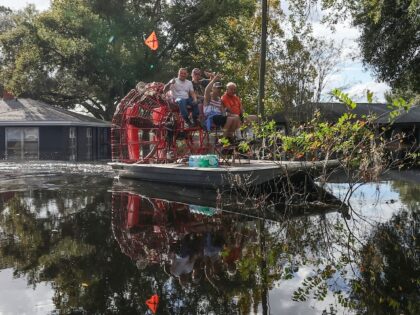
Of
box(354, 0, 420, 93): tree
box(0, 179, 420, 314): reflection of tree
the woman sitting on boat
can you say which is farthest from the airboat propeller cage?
box(354, 0, 420, 93): tree

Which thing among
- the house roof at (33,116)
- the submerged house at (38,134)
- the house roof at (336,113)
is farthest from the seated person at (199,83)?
the house roof at (33,116)

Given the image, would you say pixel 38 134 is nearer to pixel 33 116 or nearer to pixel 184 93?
pixel 33 116

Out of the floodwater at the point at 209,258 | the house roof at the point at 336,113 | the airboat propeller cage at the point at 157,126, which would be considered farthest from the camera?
the house roof at the point at 336,113

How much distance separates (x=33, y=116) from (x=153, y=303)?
2794cm

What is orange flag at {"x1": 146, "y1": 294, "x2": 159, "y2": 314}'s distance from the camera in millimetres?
4055

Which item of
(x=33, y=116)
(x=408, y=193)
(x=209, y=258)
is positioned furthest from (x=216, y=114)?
(x=33, y=116)

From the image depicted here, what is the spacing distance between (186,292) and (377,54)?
19976 mm

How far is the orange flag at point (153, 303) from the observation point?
4.05 metres

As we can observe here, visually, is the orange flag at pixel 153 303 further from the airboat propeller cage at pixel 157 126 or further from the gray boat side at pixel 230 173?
the airboat propeller cage at pixel 157 126

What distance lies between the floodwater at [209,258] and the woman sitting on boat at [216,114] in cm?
252

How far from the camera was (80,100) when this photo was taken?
38.5 m

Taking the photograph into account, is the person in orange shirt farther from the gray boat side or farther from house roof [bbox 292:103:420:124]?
house roof [bbox 292:103:420:124]

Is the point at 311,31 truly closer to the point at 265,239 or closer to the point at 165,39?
the point at 165,39

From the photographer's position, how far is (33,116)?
30.1 m
